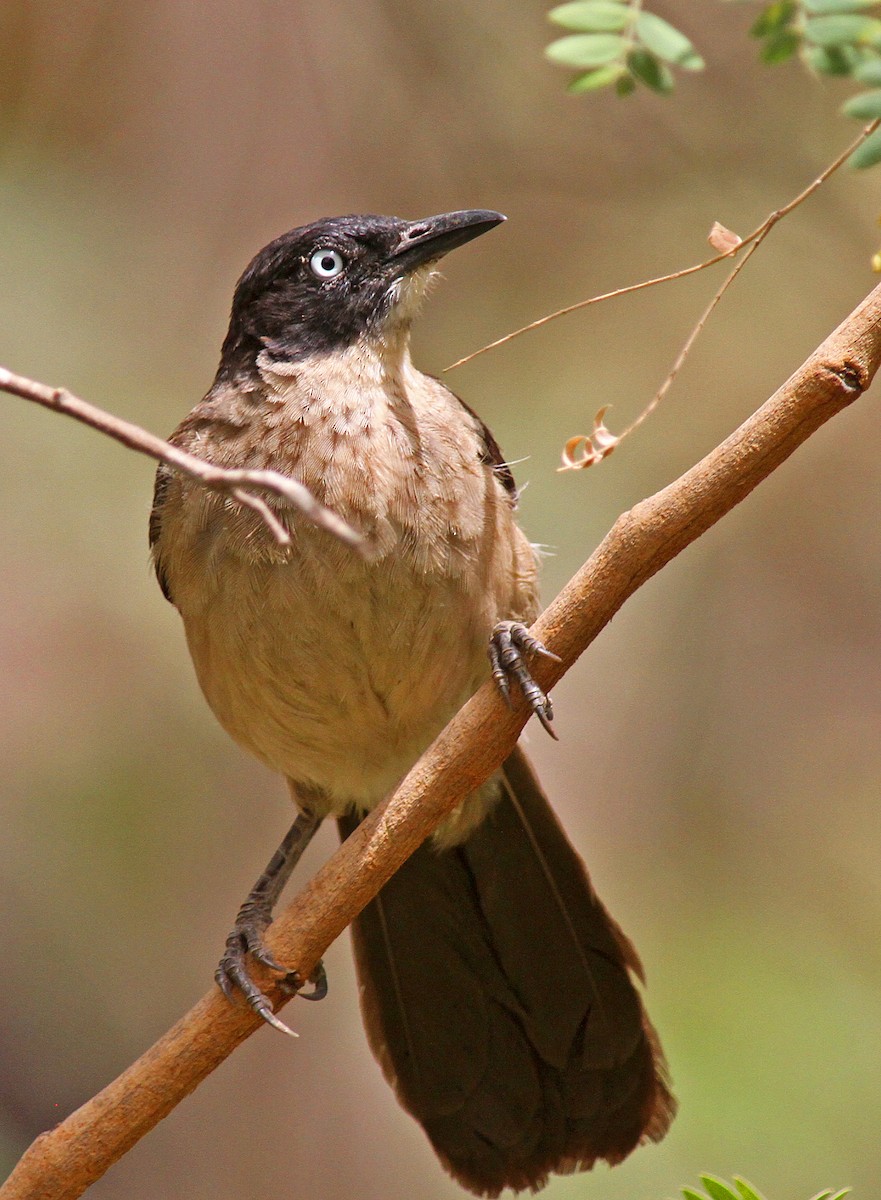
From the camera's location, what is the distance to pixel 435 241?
162 inches

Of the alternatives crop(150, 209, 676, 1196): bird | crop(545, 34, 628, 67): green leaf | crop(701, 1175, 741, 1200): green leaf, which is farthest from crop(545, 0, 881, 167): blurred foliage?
crop(701, 1175, 741, 1200): green leaf

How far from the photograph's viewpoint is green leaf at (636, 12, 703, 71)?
9.12 ft

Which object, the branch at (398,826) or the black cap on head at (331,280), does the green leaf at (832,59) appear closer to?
the branch at (398,826)

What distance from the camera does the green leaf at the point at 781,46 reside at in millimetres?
2645

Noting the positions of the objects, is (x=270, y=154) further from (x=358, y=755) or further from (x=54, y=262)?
(x=358, y=755)

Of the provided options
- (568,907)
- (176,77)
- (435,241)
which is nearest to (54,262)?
(176,77)

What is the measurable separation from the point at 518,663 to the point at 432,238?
1595mm

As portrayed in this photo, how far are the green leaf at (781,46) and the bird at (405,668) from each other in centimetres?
131

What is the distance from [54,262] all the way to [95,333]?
0.40 metres

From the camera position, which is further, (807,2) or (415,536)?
(415,536)

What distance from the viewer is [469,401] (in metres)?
6.94

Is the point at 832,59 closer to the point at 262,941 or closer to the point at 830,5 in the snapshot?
the point at 830,5

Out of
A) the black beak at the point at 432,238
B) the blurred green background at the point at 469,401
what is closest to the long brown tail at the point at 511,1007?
the black beak at the point at 432,238

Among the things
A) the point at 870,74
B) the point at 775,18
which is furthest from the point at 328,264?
the point at 870,74
